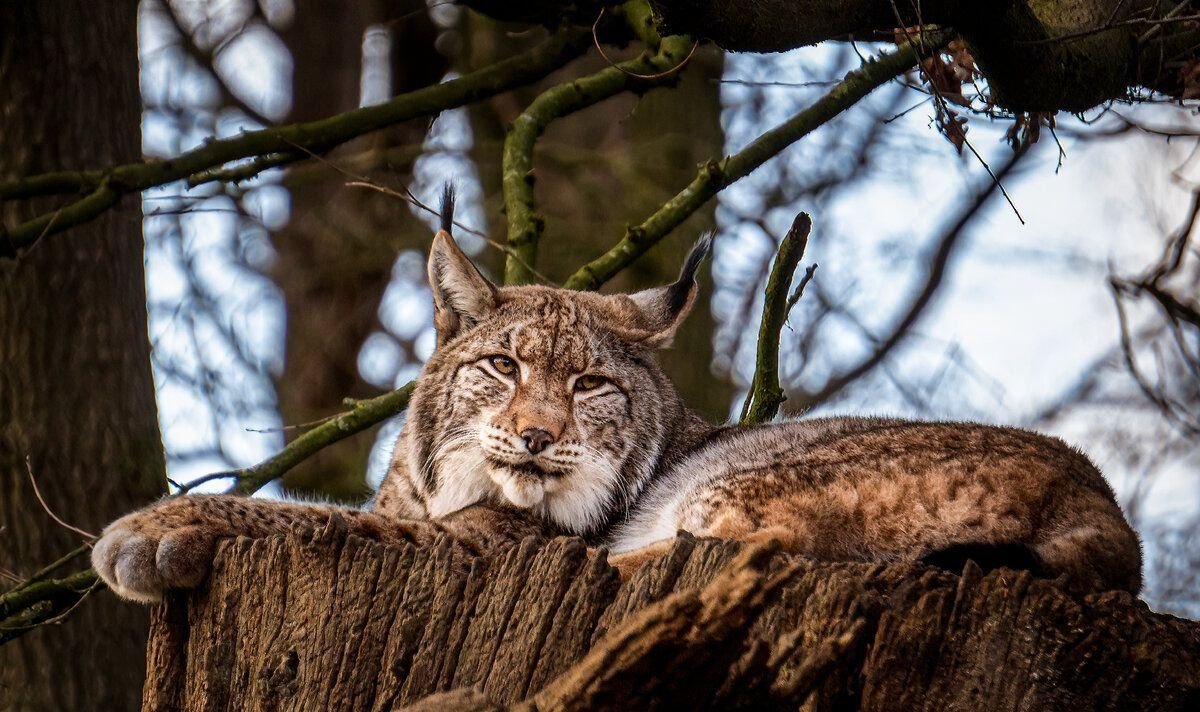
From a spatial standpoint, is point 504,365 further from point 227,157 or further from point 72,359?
point 72,359

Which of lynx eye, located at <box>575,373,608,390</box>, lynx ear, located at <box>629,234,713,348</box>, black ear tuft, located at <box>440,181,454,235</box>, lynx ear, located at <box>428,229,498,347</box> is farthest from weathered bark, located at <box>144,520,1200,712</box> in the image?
lynx ear, located at <box>629,234,713,348</box>

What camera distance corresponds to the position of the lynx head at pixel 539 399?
15.8 ft

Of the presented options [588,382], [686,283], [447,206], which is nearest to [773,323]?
[686,283]

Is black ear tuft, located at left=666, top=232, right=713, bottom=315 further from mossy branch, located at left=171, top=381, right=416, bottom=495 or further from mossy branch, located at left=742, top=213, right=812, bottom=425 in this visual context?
mossy branch, located at left=171, top=381, right=416, bottom=495

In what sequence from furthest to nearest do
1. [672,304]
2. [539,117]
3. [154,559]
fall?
[539,117] → [672,304] → [154,559]

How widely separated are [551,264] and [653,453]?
3842 mm

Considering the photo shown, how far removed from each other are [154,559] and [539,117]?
9.40ft

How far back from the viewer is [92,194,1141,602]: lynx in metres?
3.81

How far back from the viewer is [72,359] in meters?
5.71

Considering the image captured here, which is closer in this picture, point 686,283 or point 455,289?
point 455,289

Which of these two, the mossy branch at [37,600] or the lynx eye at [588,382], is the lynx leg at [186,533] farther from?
the lynx eye at [588,382]

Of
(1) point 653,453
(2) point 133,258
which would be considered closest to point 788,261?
(1) point 653,453

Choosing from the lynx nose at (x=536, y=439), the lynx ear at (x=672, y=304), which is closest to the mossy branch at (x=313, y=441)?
the lynx nose at (x=536, y=439)

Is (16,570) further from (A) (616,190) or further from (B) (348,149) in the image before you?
(B) (348,149)
